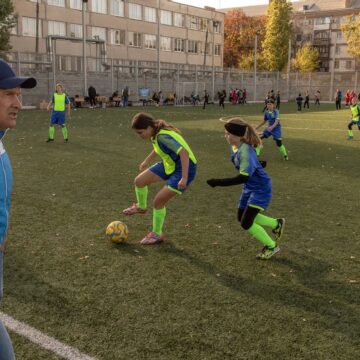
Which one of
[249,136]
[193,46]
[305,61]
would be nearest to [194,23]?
[193,46]

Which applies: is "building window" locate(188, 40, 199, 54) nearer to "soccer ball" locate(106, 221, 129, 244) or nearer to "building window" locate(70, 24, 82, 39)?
"building window" locate(70, 24, 82, 39)

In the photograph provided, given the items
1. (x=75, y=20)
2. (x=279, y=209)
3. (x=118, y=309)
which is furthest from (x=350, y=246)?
(x=75, y=20)

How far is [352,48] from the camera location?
62188 millimetres

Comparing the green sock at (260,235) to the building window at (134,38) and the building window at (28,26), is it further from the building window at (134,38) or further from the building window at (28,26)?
the building window at (134,38)

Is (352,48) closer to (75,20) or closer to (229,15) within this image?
(229,15)

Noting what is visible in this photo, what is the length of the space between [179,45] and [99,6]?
1642cm

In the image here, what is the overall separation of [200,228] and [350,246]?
2.19 meters

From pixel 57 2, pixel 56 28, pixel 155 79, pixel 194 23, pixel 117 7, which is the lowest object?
pixel 155 79

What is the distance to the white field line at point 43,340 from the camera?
146 inches

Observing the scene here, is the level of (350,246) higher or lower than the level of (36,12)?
lower

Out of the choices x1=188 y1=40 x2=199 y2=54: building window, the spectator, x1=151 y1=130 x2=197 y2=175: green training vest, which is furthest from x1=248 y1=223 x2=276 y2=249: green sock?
x1=188 y1=40 x2=199 y2=54: building window

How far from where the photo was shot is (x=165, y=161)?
6.41 metres

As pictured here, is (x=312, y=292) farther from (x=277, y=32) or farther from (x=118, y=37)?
(x=277, y=32)

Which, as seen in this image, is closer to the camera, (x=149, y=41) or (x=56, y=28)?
(x=56, y=28)
